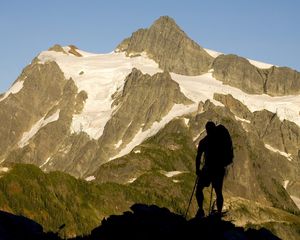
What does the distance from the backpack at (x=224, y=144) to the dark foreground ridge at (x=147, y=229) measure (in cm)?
345

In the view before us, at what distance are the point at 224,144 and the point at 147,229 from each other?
655cm

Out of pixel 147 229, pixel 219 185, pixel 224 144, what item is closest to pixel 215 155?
pixel 224 144

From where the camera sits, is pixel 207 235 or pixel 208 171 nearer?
pixel 207 235

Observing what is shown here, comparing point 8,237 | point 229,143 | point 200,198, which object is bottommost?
point 8,237

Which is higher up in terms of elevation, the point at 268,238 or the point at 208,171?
the point at 208,171

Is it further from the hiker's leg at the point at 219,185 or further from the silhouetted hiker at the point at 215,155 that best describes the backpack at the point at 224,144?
the hiker's leg at the point at 219,185

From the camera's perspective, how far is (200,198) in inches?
1917

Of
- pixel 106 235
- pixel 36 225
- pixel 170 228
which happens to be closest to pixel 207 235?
pixel 170 228

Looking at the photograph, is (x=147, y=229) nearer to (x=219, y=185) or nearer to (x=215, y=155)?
(x=219, y=185)

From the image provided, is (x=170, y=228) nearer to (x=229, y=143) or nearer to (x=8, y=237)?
(x=229, y=143)

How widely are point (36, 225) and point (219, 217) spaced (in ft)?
33.8

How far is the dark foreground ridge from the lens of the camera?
4434 cm

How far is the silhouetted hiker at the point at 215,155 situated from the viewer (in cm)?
4750

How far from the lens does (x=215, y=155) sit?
1882 inches
